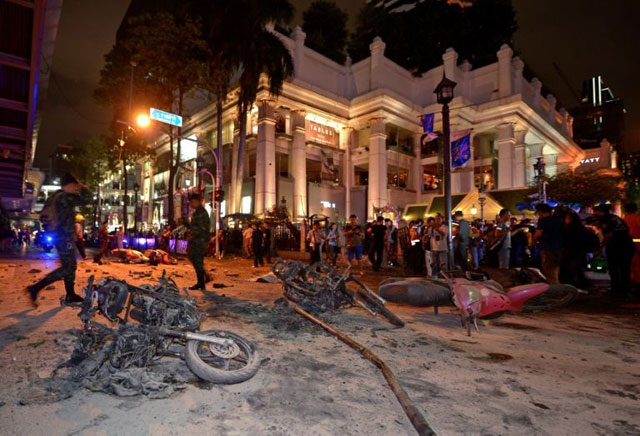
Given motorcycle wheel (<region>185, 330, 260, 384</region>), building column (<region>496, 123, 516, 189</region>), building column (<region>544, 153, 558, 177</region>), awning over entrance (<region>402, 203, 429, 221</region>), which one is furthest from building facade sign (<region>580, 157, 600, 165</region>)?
motorcycle wheel (<region>185, 330, 260, 384</region>)

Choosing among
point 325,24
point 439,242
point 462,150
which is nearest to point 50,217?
point 439,242

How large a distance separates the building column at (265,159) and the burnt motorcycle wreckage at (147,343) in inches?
893

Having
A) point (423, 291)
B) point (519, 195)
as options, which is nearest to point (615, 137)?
point (519, 195)

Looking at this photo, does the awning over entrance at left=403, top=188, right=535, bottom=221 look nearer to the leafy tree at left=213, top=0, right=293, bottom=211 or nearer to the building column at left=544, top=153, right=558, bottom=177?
the leafy tree at left=213, top=0, right=293, bottom=211

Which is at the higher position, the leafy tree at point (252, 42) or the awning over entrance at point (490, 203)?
the leafy tree at point (252, 42)

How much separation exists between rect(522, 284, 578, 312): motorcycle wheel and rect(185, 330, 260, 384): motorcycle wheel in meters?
4.76

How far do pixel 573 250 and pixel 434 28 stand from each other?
41.6 m

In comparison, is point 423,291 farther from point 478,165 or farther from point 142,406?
point 478,165

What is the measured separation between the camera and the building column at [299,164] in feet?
93.3

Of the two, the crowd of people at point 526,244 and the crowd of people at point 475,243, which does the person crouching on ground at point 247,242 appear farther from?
the crowd of people at point 526,244

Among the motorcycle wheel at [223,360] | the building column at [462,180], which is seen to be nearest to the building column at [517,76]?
the building column at [462,180]

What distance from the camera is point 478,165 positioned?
36750 millimetres

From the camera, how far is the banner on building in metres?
23.6

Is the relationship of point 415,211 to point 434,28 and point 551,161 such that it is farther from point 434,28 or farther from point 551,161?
point 551,161
